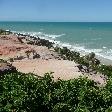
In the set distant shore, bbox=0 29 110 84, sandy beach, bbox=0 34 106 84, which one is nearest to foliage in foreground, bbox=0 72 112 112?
sandy beach, bbox=0 34 106 84

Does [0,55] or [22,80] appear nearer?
[22,80]

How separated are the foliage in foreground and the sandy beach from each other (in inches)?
354

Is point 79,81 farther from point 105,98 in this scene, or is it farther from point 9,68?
point 9,68

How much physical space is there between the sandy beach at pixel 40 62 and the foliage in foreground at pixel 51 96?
9000 millimetres

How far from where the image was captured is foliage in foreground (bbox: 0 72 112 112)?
15.5 meters

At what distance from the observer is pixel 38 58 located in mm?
33844

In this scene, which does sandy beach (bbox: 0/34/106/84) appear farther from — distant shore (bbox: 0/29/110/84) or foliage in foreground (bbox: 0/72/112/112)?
foliage in foreground (bbox: 0/72/112/112)

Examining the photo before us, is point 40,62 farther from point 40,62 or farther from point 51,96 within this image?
point 51,96

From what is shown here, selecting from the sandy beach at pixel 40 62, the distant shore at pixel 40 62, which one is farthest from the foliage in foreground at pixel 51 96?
the distant shore at pixel 40 62

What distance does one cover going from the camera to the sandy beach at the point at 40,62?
92.0 feet

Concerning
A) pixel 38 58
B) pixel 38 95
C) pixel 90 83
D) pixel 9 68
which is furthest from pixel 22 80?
pixel 38 58

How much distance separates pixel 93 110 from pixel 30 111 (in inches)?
97.1

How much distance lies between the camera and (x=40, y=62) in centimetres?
3225

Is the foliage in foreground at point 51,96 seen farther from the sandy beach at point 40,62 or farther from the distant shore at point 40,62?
the distant shore at point 40,62
